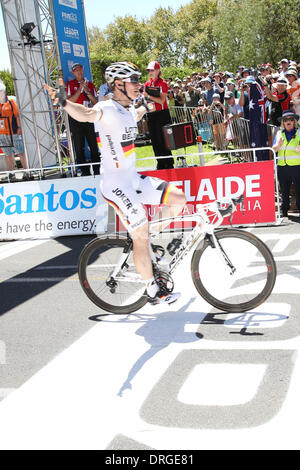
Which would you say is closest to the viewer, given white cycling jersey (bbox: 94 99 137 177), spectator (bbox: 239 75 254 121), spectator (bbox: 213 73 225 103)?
white cycling jersey (bbox: 94 99 137 177)

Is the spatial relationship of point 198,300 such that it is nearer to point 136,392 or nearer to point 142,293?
point 142,293

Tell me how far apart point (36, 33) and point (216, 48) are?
292 ft

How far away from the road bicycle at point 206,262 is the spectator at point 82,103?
710 centimetres

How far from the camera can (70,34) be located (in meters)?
13.9

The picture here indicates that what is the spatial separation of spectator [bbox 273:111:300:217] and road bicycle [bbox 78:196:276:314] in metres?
4.87

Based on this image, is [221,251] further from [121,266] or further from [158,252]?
[121,266]

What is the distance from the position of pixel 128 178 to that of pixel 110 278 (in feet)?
3.54

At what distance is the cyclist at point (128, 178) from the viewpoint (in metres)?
5.20

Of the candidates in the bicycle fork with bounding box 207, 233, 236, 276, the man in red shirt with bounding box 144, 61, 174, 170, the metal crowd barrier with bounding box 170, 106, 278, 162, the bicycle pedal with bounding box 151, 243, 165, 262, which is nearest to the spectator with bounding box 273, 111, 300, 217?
the metal crowd barrier with bounding box 170, 106, 278, 162

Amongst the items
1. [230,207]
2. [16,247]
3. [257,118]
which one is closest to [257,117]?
[257,118]

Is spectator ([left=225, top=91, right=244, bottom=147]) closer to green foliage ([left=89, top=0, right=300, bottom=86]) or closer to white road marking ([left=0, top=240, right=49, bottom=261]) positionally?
white road marking ([left=0, top=240, right=49, bottom=261])

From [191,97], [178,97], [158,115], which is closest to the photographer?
[158,115]

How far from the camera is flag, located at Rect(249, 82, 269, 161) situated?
12.9m
